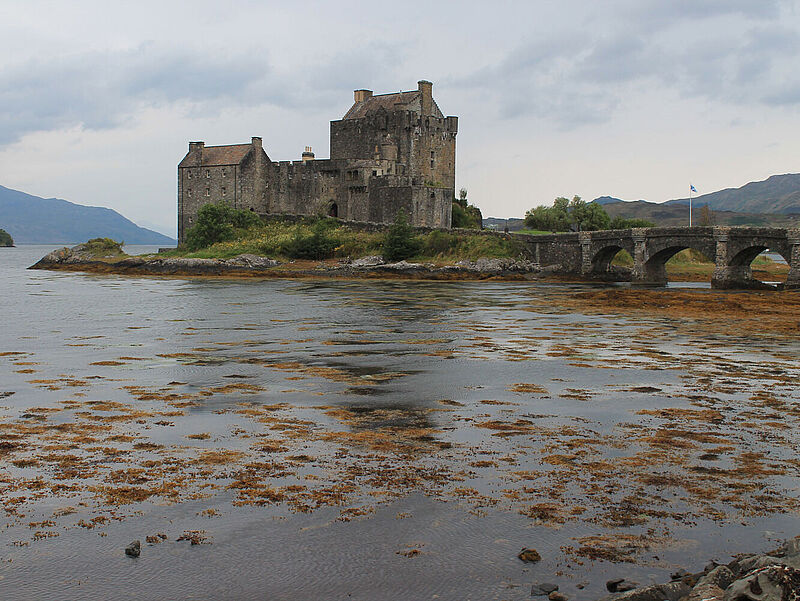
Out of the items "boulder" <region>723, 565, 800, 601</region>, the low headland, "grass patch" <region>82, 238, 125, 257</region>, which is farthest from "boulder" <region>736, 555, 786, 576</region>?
"grass patch" <region>82, 238, 125, 257</region>

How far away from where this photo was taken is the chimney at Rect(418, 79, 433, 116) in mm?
74250

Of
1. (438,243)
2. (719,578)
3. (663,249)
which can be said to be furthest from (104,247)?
(719,578)

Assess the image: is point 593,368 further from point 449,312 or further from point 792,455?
point 449,312

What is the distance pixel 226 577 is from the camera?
7199 millimetres

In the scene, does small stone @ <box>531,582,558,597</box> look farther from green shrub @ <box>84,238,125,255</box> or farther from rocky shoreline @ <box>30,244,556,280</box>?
green shrub @ <box>84,238,125,255</box>

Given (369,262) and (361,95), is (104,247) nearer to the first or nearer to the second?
(361,95)

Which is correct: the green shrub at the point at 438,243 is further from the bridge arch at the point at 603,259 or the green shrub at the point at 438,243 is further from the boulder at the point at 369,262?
the bridge arch at the point at 603,259

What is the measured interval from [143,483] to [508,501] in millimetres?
4080

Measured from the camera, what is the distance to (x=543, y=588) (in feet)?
22.8

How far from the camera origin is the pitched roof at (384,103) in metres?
73.4

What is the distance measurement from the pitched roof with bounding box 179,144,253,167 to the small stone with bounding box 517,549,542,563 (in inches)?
2863

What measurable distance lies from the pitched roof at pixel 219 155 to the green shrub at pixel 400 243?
20097 mm

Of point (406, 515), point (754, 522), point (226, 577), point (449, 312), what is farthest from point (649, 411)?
point (449, 312)

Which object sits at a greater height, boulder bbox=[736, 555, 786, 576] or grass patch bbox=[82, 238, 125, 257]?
grass patch bbox=[82, 238, 125, 257]
